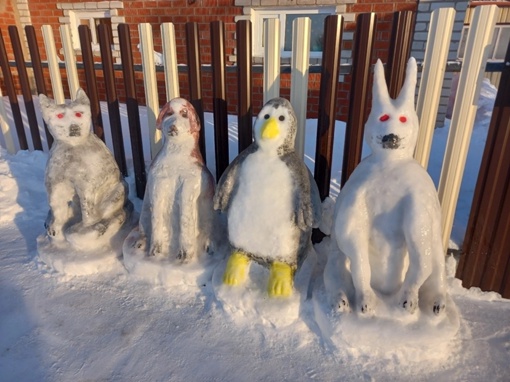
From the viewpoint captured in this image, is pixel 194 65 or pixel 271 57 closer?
pixel 271 57

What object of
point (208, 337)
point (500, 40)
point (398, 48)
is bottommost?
point (208, 337)

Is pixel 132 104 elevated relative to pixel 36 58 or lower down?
lower down

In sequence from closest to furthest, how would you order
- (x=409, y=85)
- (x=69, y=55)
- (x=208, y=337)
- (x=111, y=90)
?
(x=409, y=85)
(x=208, y=337)
(x=111, y=90)
(x=69, y=55)

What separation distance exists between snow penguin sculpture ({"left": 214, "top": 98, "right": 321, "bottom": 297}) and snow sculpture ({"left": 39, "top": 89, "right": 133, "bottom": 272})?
91cm

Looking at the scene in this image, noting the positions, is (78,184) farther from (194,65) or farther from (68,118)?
(194,65)

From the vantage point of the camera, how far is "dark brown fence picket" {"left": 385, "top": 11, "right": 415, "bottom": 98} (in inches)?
81.6

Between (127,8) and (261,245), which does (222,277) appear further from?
(127,8)

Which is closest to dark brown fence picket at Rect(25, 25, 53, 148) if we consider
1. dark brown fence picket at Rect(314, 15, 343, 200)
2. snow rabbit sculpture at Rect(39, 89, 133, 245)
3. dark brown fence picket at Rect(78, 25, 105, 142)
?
dark brown fence picket at Rect(78, 25, 105, 142)

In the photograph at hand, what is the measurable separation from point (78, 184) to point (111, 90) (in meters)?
0.87

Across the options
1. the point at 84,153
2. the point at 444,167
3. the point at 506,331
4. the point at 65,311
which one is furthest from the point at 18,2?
the point at 506,331

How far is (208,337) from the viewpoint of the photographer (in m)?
2.01

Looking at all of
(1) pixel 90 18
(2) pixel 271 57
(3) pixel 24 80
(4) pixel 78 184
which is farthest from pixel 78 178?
(1) pixel 90 18

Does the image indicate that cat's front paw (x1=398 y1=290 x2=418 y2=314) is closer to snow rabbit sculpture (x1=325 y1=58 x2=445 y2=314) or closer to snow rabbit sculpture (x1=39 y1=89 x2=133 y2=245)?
snow rabbit sculpture (x1=325 y1=58 x2=445 y2=314)

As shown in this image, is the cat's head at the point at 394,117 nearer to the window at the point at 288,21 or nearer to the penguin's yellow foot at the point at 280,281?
the penguin's yellow foot at the point at 280,281
